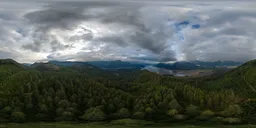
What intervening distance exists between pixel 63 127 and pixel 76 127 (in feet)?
26.8

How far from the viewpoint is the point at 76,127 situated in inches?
7766

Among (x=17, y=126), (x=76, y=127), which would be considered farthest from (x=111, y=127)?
(x=17, y=126)

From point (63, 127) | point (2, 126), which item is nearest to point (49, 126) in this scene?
point (63, 127)

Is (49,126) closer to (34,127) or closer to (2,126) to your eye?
(34,127)

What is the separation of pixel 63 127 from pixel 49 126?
383 inches

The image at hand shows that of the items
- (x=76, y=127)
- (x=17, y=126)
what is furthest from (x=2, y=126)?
(x=76, y=127)

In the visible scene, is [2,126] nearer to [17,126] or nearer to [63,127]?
[17,126]

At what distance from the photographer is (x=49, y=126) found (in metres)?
198

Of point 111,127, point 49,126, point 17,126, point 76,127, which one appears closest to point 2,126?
point 17,126

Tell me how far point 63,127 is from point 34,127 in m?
17.7

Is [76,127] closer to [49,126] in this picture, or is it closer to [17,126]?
[49,126]

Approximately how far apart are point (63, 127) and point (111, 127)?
3053 cm

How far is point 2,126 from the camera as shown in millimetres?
191625

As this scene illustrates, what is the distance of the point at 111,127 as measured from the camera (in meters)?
200
